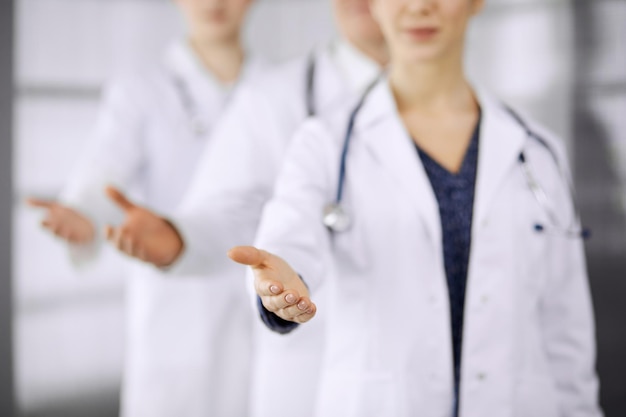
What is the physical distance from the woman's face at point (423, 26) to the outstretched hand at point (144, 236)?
306 mm

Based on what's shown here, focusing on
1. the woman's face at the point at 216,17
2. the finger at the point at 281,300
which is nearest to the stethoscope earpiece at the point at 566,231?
the finger at the point at 281,300

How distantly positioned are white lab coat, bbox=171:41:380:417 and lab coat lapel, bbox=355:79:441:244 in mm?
85

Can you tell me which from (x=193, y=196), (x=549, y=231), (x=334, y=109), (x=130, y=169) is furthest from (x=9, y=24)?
(x=549, y=231)

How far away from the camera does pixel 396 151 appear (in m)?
0.70

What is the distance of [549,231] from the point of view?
731 mm

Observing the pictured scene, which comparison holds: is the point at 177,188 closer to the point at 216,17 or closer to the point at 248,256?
the point at 216,17

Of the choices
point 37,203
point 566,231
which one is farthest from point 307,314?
point 37,203

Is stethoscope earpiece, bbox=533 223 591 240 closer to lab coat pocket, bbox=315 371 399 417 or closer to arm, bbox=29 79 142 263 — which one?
lab coat pocket, bbox=315 371 399 417

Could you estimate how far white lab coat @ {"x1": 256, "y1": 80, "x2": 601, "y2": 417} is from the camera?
68 centimetres

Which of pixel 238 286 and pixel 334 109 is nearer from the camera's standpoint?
pixel 334 109

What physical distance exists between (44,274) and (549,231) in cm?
82

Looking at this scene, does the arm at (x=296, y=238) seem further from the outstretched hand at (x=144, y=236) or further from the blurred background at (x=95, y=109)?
the blurred background at (x=95, y=109)

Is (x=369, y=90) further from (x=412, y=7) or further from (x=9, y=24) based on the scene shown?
(x=9, y=24)

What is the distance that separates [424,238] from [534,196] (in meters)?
0.14
